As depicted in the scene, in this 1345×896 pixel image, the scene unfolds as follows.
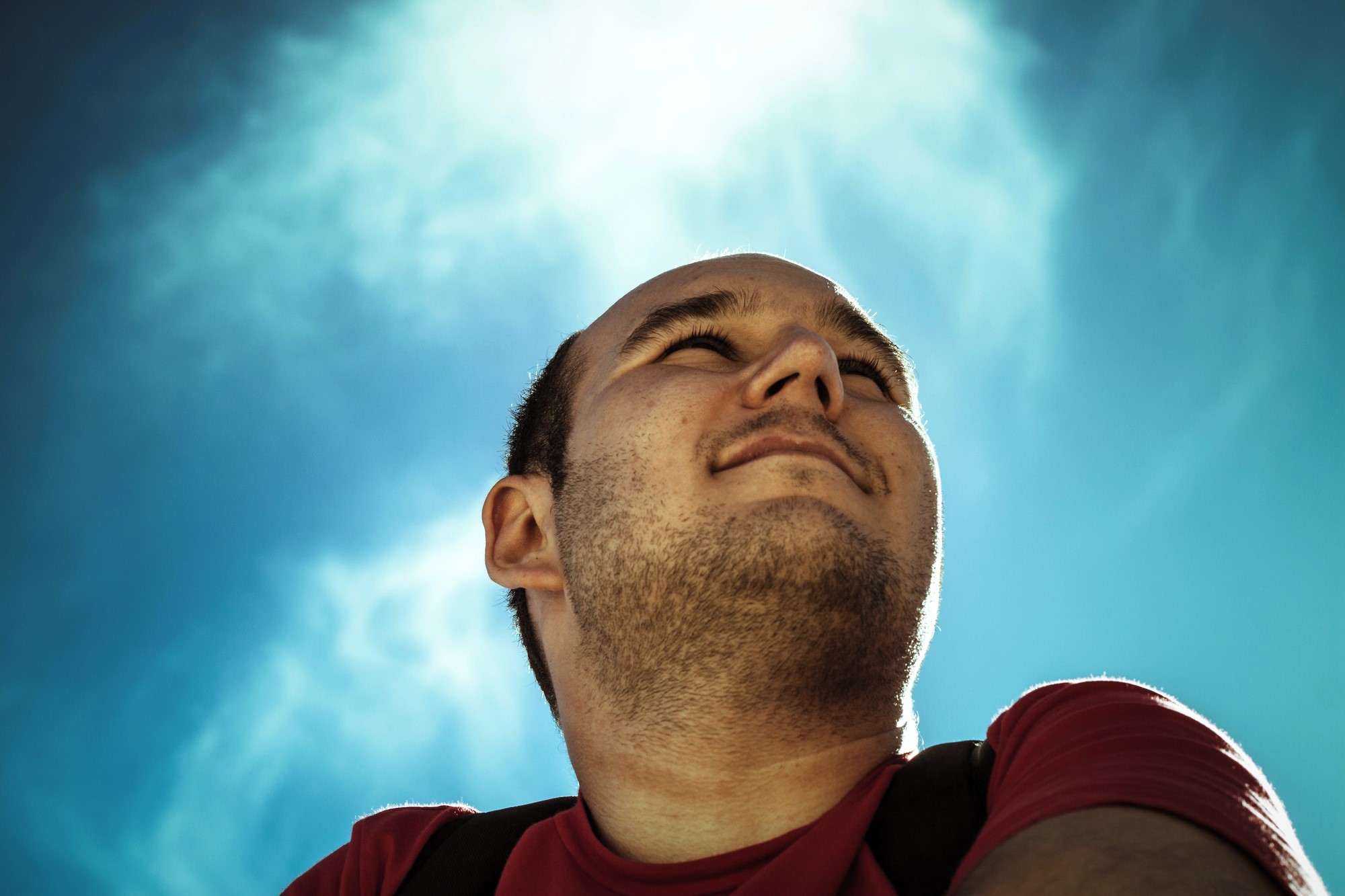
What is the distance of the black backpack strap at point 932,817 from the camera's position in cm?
168

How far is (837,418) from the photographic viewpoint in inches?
103

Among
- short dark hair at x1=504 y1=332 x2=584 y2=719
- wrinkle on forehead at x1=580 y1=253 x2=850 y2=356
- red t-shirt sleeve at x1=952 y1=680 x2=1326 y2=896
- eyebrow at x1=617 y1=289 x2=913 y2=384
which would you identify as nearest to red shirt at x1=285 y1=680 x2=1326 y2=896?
red t-shirt sleeve at x1=952 y1=680 x2=1326 y2=896

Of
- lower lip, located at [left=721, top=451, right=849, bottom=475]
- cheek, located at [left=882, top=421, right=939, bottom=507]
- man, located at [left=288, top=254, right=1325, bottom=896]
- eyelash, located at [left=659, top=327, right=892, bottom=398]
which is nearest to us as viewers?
man, located at [left=288, top=254, right=1325, bottom=896]

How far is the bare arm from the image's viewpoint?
104 cm

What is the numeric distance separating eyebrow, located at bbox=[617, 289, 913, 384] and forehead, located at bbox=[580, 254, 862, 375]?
2 centimetres

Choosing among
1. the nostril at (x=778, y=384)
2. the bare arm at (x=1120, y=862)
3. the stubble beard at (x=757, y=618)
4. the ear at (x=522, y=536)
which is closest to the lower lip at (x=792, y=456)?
the stubble beard at (x=757, y=618)

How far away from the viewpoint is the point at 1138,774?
1.23m

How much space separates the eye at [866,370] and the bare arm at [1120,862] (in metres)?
A: 2.02

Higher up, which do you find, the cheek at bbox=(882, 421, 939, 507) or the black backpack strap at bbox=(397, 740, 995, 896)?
the cheek at bbox=(882, 421, 939, 507)

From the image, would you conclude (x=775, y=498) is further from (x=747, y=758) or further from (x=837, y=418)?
(x=747, y=758)

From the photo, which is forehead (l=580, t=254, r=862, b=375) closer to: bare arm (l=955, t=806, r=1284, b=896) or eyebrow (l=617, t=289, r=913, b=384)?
eyebrow (l=617, t=289, r=913, b=384)

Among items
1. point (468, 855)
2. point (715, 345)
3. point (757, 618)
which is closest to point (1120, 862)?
point (757, 618)

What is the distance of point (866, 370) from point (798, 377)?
0.66 metres

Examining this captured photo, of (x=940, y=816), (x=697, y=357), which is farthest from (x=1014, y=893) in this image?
(x=697, y=357)
